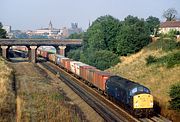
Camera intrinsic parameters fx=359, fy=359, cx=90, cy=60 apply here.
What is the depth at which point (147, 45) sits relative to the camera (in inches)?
3332

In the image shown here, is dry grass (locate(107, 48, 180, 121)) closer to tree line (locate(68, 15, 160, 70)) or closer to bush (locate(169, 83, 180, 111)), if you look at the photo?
bush (locate(169, 83, 180, 111))

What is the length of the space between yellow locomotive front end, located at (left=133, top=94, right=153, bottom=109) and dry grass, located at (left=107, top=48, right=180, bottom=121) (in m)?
3.21

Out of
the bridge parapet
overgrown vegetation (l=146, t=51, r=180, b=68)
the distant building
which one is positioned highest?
the distant building

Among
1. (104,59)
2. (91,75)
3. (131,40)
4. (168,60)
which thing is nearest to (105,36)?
(104,59)

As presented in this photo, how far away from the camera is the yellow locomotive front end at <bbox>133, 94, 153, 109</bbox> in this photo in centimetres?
3259

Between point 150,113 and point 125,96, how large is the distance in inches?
116

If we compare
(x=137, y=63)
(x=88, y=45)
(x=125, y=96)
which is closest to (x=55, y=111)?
(x=125, y=96)

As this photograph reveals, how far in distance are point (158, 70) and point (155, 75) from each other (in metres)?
2.14

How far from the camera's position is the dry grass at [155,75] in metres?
42.1

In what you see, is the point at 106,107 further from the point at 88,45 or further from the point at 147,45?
the point at 88,45

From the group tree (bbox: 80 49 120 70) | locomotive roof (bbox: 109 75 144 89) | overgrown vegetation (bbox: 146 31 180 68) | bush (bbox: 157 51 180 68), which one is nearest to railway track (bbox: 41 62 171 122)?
locomotive roof (bbox: 109 75 144 89)

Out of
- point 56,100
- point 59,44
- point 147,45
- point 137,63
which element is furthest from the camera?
point 59,44

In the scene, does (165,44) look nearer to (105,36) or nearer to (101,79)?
(105,36)

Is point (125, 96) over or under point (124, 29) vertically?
under
